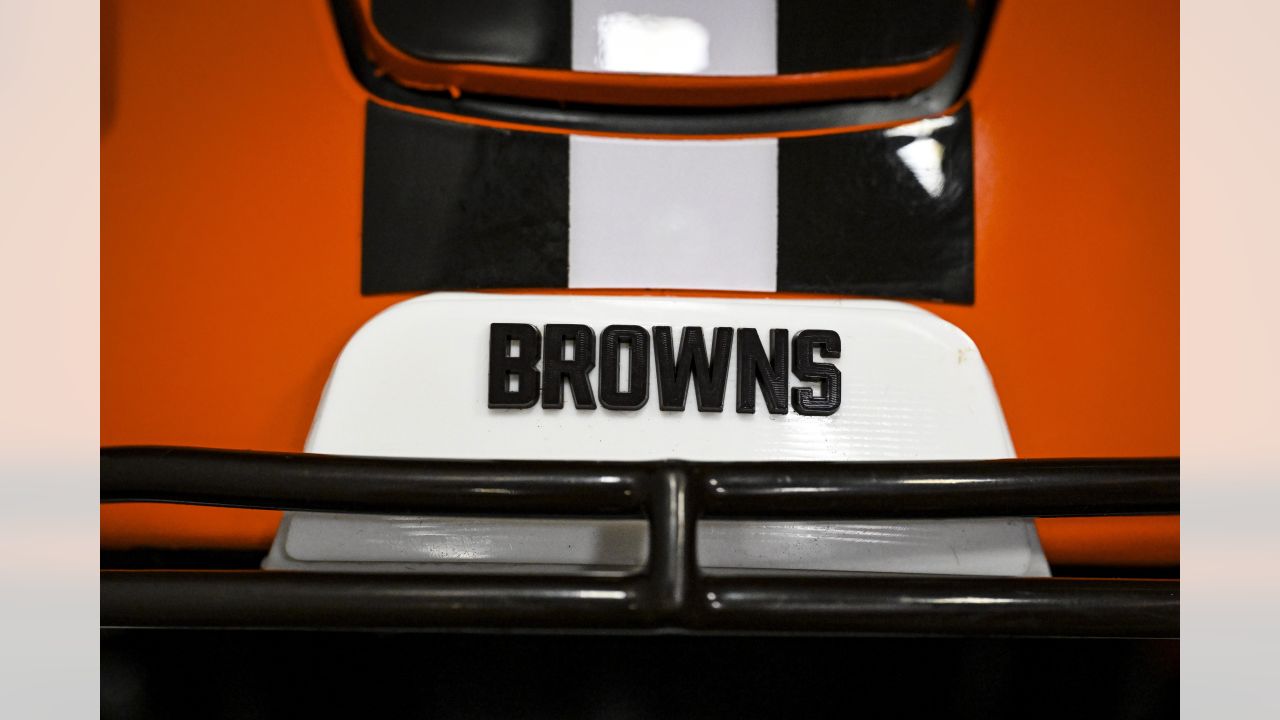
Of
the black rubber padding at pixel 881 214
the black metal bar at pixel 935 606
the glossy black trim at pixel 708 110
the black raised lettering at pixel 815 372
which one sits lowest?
the black metal bar at pixel 935 606

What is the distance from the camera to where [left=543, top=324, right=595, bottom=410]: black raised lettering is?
2.50ft

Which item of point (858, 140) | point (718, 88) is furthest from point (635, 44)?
point (858, 140)

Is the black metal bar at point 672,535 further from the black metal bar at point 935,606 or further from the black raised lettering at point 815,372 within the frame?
the black raised lettering at point 815,372

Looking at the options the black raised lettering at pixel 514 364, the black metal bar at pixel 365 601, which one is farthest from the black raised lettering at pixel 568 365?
the black metal bar at pixel 365 601

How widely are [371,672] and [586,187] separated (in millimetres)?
434

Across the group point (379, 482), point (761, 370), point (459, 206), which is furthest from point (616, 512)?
point (459, 206)

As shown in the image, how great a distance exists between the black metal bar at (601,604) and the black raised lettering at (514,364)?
8.8 inches

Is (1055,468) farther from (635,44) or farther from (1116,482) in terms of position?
(635,44)

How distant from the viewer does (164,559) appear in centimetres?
79

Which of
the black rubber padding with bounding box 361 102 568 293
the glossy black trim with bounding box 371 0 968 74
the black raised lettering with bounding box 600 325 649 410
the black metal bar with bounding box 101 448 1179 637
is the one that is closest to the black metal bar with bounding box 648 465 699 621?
the black metal bar with bounding box 101 448 1179 637

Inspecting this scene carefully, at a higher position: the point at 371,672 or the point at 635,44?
the point at 635,44

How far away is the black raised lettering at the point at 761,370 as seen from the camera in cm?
77

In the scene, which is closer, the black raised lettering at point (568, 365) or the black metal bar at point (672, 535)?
the black metal bar at point (672, 535)

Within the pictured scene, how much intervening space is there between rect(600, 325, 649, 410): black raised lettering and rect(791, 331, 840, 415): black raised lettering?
12cm
